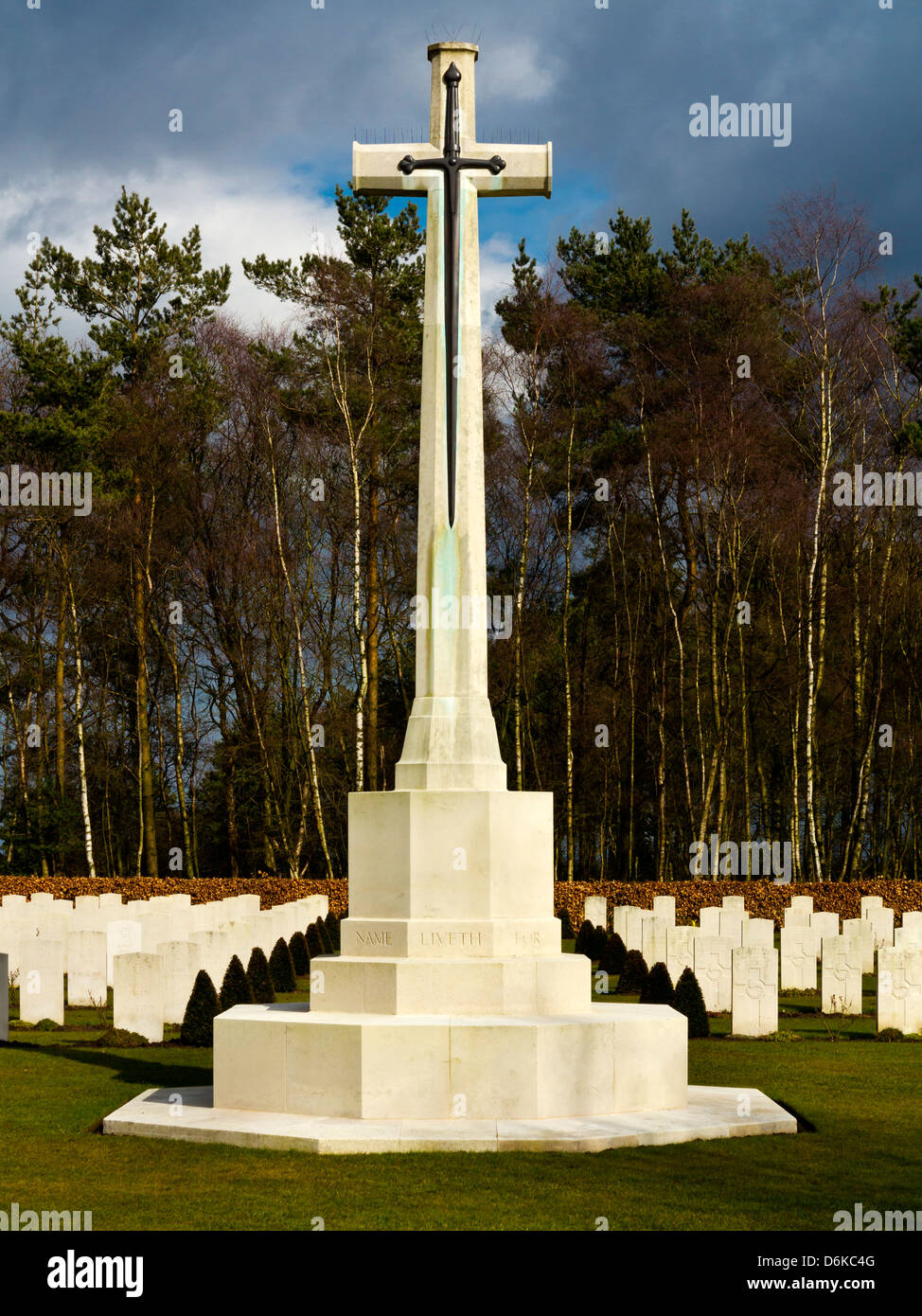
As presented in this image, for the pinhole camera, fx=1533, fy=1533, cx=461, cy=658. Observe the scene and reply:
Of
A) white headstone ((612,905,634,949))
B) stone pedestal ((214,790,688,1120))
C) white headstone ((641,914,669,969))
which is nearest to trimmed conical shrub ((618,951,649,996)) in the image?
white headstone ((641,914,669,969))

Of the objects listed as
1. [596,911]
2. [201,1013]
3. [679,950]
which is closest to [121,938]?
[201,1013]

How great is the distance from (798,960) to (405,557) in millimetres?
16462

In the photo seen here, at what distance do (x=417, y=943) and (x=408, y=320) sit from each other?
24866 mm

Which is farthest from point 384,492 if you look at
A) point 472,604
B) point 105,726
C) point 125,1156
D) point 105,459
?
point 125,1156

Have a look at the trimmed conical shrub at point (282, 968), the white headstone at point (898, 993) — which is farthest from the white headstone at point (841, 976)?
the trimmed conical shrub at point (282, 968)

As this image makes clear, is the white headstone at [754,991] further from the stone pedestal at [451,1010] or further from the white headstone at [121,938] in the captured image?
the white headstone at [121,938]

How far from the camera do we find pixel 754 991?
47.6 ft

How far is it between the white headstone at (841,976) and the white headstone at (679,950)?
5.16 ft

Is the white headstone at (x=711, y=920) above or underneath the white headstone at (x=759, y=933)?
underneath

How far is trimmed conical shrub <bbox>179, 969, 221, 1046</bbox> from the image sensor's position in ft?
45.1

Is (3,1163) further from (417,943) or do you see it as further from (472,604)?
(472,604)

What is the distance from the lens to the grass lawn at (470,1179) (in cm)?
711

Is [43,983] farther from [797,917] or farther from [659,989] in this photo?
[797,917]

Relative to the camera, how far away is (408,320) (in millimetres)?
33125
